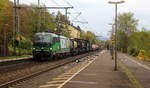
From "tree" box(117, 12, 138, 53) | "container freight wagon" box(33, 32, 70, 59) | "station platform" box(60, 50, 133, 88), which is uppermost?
"tree" box(117, 12, 138, 53)

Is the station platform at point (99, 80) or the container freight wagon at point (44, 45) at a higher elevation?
the container freight wagon at point (44, 45)

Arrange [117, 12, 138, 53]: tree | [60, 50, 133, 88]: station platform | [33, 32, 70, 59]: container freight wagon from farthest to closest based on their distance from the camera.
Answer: [117, 12, 138, 53]: tree, [33, 32, 70, 59]: container freight wagon, [60, 50, 133, 88]: station platform

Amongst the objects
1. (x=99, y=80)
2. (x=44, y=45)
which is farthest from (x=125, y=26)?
(x=99, y=80)

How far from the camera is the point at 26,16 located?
83000mm

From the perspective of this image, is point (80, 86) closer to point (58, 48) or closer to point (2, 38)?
point (58, 48)

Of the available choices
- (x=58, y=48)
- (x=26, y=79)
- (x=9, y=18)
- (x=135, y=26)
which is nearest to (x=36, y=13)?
(x=9, y=18)

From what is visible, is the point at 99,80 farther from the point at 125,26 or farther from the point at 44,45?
the point at 125,26

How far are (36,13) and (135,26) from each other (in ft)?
152

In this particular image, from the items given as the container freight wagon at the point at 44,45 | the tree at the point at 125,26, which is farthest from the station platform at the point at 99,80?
the tree at the point at 125,26

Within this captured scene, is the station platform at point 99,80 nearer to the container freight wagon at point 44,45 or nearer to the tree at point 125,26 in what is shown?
the container freight wagon at point 44,45

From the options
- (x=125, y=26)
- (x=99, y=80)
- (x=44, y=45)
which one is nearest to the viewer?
(x=99, y=80)

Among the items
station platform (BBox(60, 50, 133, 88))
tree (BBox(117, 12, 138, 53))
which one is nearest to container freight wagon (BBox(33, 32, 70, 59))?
station platform (BBox(60, 50, 133, 88))

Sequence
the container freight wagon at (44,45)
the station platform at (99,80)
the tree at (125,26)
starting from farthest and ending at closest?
the tree at (125,26)
the container freight wagon at (44,45)
the station platform at (99,80)

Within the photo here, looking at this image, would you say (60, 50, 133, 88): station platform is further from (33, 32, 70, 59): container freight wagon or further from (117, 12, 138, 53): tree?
(117, 12, 138, 53): tree
